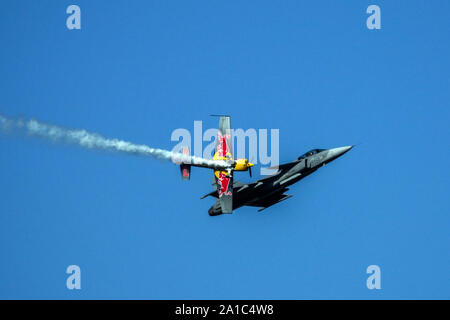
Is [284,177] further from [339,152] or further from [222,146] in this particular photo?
[222,146]

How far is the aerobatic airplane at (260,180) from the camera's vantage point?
208ft

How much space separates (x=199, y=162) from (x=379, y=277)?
14.0m

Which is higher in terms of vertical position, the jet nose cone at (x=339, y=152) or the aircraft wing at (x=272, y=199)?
the jet nose cone at (x=339, y=152)

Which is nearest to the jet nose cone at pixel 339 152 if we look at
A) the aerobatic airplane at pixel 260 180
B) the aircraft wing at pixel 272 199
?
the aerobatic airplane at pixel 260 180

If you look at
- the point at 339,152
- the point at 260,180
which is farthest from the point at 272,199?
the point at 339,152

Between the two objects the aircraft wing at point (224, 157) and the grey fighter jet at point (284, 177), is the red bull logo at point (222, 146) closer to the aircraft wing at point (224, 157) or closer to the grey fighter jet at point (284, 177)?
the aircraft wing at point (224, 157)

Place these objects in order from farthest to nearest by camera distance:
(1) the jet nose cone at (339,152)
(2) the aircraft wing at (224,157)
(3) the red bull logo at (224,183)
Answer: (1) the jet nose cone at (339,152)
(3) the red bull logo at (224,183)
(2) the aircraft wing at (224,157)

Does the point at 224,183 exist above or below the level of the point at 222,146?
below

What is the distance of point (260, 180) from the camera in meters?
64.2

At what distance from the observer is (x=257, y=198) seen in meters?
64.8
